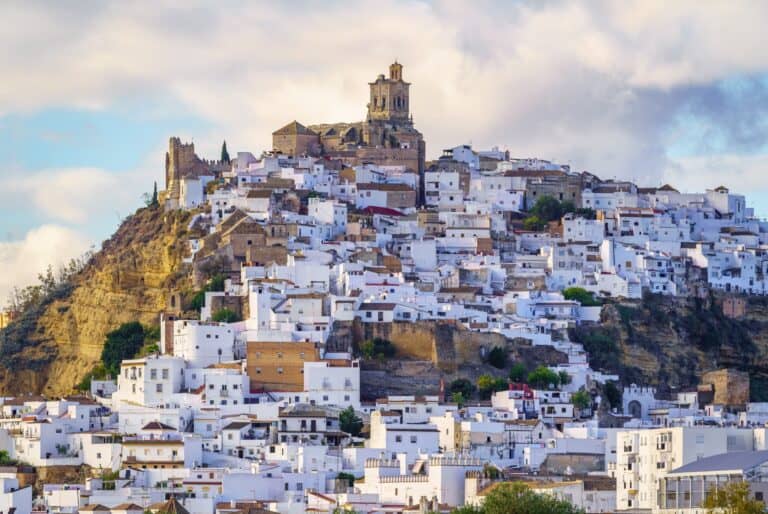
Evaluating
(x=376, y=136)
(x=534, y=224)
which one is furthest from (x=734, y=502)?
(x=376, y=136)

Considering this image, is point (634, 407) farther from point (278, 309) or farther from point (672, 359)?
point (278, 309)

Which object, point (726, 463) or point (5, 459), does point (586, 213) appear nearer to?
→ point (5, 459)

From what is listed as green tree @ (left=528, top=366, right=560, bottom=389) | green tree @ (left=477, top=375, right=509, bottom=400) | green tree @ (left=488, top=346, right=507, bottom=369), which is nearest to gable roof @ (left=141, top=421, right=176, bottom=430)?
green tree @ (left=477, top=375, right=509, bottom=400)

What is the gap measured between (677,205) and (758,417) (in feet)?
80.4

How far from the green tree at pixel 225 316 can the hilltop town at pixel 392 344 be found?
0.46ft

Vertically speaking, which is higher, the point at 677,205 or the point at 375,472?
the point at 677,205

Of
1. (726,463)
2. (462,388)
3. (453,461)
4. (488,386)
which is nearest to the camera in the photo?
(726,463)

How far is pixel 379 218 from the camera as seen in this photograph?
9200 cm

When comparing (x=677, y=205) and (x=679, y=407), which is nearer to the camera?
(x=679, y=407)

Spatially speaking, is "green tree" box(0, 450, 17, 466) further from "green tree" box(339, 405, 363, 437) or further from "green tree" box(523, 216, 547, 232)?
"green tree" box(523, 216, 547, 232)

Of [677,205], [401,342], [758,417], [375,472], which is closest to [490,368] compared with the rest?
[401,342]

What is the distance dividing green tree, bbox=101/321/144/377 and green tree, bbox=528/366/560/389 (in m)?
13.6

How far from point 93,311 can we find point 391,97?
64.8ft

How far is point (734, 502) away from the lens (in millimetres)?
47344
